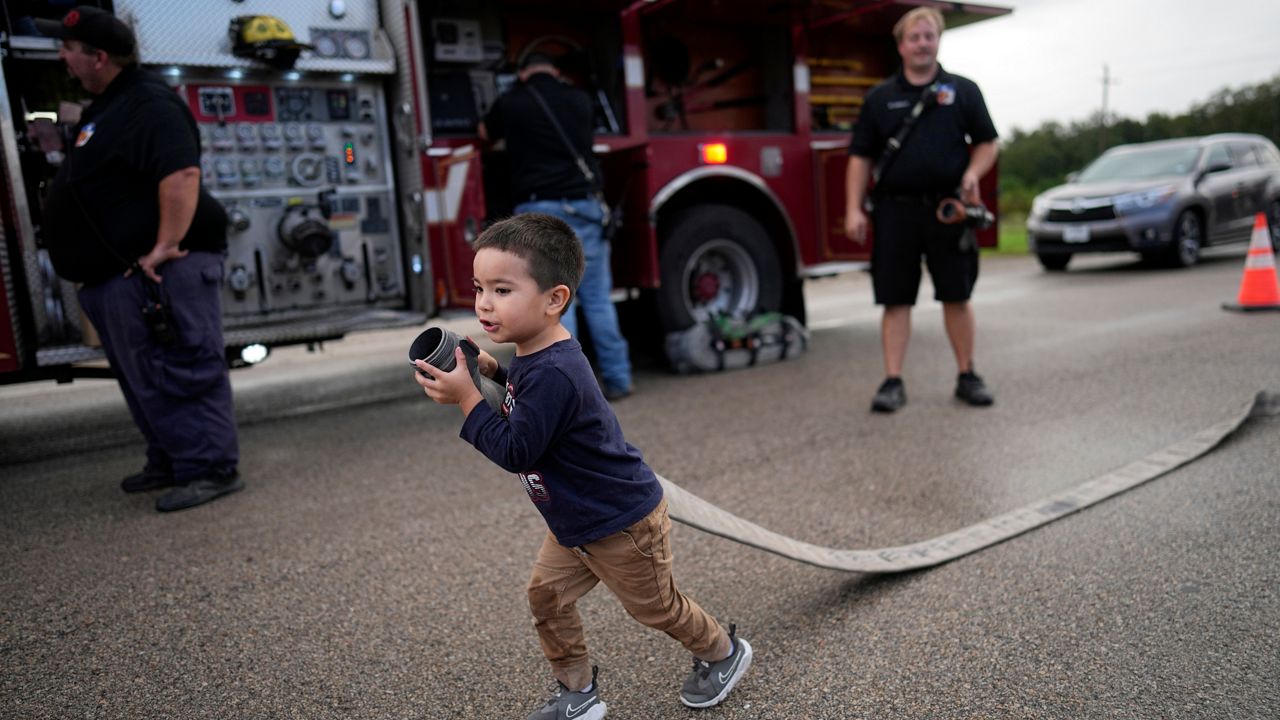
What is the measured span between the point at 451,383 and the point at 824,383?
4.19m

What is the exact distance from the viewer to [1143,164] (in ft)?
39.9

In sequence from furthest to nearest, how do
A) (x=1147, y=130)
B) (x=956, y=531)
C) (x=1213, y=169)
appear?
(x=1147, y=130), (x=1213, y=169), (x=956, y=531)

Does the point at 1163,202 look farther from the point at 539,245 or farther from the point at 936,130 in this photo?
the point at 539,245

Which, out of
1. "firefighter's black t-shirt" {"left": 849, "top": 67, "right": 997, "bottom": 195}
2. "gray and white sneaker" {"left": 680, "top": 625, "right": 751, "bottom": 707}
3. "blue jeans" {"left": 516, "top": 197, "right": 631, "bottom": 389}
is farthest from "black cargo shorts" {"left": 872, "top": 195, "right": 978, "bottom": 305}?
"gray and white sneaker" {"left": 680, "top": 625, "right": 751, "bottom": 707}

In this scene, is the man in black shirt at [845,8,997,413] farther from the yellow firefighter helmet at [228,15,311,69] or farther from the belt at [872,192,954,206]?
the yellow firefighter helmet at [228,15,311,69]

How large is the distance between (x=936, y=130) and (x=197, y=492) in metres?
3.73

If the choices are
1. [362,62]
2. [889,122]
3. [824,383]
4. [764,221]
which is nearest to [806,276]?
[764,221]

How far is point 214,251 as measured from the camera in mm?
3865

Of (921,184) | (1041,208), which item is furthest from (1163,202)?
(921,184)

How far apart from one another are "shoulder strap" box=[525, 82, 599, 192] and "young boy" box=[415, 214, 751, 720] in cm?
331

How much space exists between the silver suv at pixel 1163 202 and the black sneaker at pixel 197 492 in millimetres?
10548

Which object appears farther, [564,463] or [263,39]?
[263,39]

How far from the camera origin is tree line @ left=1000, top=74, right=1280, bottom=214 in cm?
5966

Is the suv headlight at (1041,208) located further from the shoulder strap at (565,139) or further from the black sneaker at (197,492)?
the black sneaker at (197,492)
